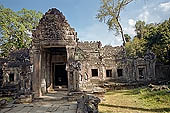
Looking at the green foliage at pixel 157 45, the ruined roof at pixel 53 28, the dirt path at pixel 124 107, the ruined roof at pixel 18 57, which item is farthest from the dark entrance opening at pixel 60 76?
the green foliage at pixel 157 45

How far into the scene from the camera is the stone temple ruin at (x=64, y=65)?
8516 millimetres

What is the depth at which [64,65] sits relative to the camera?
485 inches

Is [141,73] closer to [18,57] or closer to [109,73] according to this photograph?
[109,73]

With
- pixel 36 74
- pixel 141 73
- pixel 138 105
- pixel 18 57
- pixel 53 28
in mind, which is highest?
pixel 53 28

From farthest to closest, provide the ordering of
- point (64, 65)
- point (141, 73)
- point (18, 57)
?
point (18, 57)
point (141, 73)
point (64, 65)

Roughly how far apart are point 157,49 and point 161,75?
355cm

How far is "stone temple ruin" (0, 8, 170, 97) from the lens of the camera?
8.52 m

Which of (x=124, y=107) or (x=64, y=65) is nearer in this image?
(x=124, y=107)

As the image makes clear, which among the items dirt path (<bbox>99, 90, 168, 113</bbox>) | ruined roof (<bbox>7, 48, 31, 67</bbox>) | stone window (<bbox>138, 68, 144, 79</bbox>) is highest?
ruined roof (<bbox>7, 48, 31, 67</bbox>)

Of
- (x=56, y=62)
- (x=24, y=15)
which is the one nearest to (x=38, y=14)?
(x=24, y=15)

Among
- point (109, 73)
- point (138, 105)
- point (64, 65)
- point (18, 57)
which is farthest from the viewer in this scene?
point (18, 57)

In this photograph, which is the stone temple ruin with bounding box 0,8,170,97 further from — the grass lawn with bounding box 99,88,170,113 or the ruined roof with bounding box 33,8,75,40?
the grass lawn with bounding box 99,88,170,113

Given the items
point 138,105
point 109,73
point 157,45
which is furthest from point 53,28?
point 157,45

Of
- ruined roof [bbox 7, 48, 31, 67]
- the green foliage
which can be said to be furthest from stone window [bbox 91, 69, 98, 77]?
ruined roof [bbox 7, 48, 31, 67]
